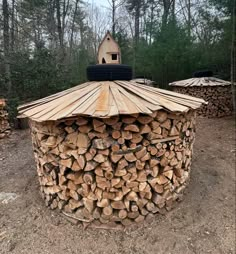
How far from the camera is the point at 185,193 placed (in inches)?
134

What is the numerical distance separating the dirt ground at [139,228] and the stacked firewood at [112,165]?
0.16 meters

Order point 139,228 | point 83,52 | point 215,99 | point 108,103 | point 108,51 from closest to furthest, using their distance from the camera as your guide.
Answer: point 108,103, point 139,228, point 108,51, point 215,99, point 83,52

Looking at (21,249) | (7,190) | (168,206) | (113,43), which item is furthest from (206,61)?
(21,249)

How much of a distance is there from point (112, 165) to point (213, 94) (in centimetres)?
606

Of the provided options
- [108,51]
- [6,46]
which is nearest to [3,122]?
[6,46]

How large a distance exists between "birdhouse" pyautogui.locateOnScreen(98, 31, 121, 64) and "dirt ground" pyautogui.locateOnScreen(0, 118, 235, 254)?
2.07 meters

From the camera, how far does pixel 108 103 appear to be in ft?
8.36

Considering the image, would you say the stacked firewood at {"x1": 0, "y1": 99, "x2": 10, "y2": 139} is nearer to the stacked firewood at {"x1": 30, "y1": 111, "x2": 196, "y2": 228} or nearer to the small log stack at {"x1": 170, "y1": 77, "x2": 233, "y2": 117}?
the stacked firewood at {"x1": 30, "y1": 111, "x2": 196, "y2": 228}

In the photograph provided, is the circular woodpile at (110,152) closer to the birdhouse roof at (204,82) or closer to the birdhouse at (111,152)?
the birdhouse at (111,152)

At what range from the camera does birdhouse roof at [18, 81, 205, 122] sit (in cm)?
240

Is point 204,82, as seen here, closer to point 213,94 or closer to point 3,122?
point 213,94

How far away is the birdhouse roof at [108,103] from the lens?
2396mm

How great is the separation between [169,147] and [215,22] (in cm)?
602

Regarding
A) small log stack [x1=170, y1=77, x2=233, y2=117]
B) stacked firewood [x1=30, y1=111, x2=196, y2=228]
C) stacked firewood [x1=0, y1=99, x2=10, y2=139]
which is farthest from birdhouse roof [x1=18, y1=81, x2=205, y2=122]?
small log stack [x1=170, y1=77, x2=233, y2=117]
